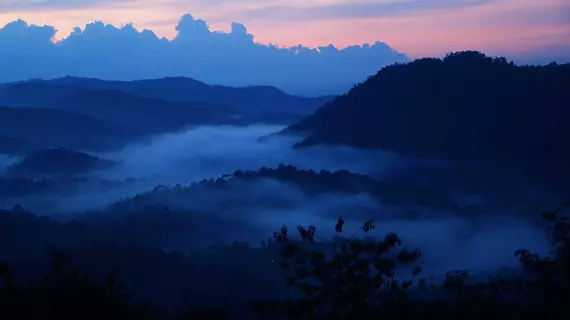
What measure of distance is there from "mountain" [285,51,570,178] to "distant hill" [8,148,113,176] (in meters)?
49.7

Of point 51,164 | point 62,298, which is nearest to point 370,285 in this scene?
point 62,298

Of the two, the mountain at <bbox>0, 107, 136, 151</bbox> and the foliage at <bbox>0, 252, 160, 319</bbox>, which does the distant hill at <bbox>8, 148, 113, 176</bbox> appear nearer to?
the mountain at <bbox>0, 107, 136, 151</bbox>

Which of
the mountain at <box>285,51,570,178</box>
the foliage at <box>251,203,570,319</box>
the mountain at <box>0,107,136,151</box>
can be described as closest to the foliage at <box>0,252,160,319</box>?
the foliage at <box>251,203,570,319</box>

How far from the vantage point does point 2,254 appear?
2418 inches

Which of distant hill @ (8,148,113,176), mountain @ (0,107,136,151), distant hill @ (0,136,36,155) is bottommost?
distant hill @ (8,148,113,176)

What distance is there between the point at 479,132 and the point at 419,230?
86.5 ft

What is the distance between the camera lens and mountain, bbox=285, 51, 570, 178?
8731 centimetres

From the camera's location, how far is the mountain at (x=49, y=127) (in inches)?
6722

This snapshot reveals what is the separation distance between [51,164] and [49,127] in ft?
156

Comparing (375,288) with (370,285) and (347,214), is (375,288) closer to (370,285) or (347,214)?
(370,285)

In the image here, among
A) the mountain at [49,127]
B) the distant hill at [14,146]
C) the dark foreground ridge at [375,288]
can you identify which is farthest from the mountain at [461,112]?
the dark foreground ridge at [375,288]

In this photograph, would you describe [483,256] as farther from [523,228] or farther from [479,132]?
[479,132]

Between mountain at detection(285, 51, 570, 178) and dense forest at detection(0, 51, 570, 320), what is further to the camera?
mountain at detection(285, 51, 570, 178)

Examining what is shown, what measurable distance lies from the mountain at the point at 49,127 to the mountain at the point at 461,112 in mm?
79290
